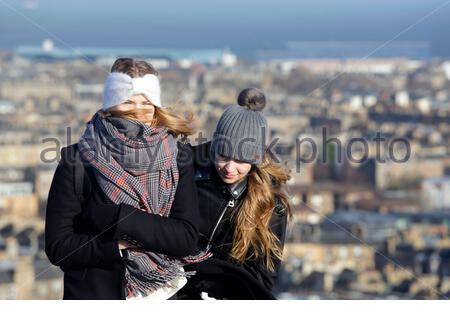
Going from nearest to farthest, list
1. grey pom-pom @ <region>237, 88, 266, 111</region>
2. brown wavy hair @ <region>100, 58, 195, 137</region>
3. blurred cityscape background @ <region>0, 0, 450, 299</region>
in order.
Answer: brown wavy hair @ <region>100, 58, 195, 137</region> < grey pom-pom @ <region>237, 88, 266, 111</region> < blurred cityscape background @ <region>0, 0, 450, 299</region>

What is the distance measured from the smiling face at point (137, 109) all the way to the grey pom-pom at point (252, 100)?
28 cm

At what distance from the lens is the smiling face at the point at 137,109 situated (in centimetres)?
249

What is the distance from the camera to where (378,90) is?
151 ft

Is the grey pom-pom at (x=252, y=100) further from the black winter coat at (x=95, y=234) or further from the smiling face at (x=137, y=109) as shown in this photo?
the black winter coat at (x=95, y=234)

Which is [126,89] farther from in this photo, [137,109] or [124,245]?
[124,245]

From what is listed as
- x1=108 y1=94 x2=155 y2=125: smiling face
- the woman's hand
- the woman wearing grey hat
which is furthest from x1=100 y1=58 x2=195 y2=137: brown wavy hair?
the woman's hand

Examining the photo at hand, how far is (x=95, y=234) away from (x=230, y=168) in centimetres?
35

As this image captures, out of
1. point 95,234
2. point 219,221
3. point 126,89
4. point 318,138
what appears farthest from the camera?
point 318,138

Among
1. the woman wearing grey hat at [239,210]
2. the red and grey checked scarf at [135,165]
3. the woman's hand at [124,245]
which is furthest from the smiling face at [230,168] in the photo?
the woman's hand at [124,245]

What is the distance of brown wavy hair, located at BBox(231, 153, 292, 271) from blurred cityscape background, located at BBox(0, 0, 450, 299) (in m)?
0.26

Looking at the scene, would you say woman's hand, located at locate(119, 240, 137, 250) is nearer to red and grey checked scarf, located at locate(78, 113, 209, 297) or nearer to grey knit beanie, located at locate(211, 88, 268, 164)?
red and grey checked scarf, located at locate(78, 113, 209, 297)

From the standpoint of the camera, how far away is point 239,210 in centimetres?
257

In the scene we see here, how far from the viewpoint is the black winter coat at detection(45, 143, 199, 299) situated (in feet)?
7.77

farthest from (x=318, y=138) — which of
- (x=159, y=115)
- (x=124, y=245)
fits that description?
(x=124, y=245)
